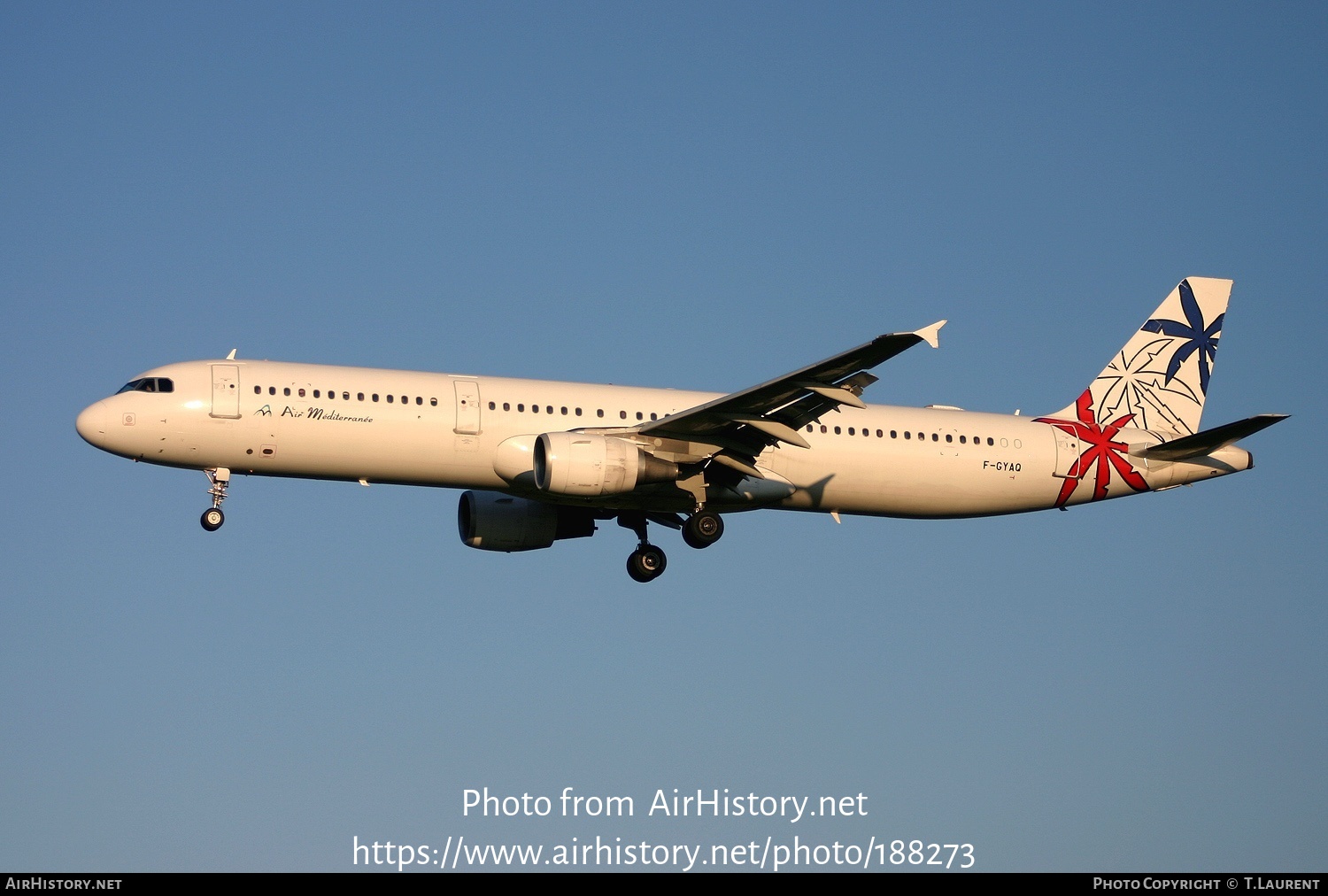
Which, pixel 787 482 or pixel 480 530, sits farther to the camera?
pixel 480 530

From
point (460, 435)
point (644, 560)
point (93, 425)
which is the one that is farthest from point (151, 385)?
point (644, 560)

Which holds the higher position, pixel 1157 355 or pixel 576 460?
pixel 1157 355

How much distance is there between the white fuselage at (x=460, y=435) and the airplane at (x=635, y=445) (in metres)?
0.04

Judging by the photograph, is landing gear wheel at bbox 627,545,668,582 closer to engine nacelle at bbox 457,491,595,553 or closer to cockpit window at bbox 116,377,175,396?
engine nacelle at bbox 457,491,595,553

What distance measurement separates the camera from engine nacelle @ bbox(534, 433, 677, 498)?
123ft

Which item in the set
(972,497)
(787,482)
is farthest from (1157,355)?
(787,482)

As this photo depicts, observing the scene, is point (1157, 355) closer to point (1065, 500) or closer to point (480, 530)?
point (1065, 500)

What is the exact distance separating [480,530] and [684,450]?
22.8 feet

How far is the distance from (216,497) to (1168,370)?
25.6 metres

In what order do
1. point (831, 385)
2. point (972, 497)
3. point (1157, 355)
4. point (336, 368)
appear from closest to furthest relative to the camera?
point (831, 385), point (336, 368), point (972, 497), point (1157, 355)

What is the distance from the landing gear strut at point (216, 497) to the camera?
3866 centimetres

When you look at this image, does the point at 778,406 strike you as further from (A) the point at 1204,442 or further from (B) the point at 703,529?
(A) the point at 1204,442

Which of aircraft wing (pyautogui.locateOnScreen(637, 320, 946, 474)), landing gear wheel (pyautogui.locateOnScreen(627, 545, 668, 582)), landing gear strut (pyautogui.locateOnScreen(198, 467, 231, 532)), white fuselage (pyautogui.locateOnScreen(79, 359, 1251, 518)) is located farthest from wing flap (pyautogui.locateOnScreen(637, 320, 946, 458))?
landing gear strut (pyautogui.locateOnScreen(198, 467, 231, 532))

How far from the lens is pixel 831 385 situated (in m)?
36.7
